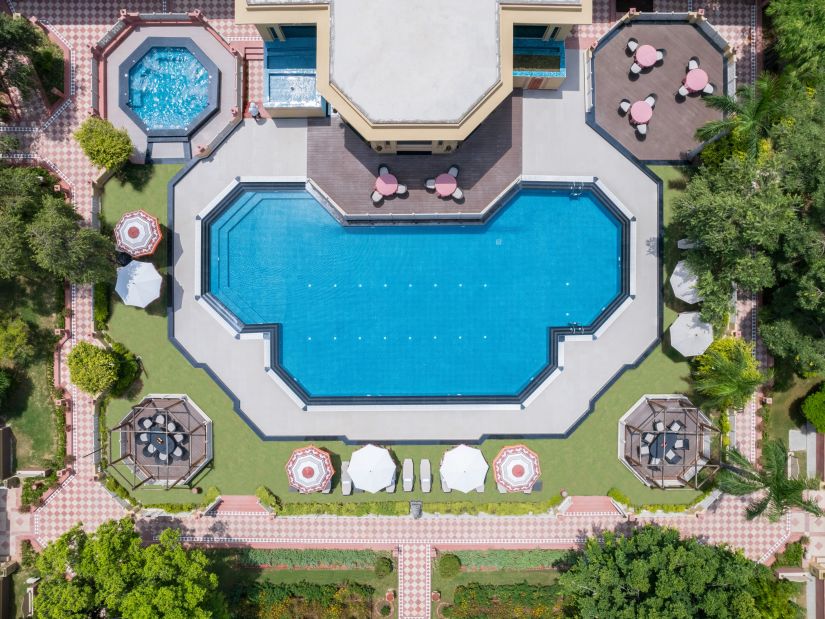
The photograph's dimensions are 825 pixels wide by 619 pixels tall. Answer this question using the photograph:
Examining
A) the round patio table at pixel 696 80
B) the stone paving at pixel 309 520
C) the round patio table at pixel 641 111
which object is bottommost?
the stone paving at pixel 309 520

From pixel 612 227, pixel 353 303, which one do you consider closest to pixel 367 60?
pixel 353 303

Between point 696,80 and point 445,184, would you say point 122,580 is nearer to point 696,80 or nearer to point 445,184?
point 445,184

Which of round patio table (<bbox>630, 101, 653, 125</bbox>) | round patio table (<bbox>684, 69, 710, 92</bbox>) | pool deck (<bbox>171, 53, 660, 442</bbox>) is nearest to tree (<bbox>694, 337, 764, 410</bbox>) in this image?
pool deck (<bbox>171, 53, 660, 442</bbox>)

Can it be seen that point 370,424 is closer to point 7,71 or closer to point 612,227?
point 612,227

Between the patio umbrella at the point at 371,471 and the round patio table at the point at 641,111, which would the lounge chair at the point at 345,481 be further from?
the round patio table at the point at 641,111

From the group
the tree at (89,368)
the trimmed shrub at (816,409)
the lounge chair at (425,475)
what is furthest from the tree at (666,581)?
the tree at (89,368)
